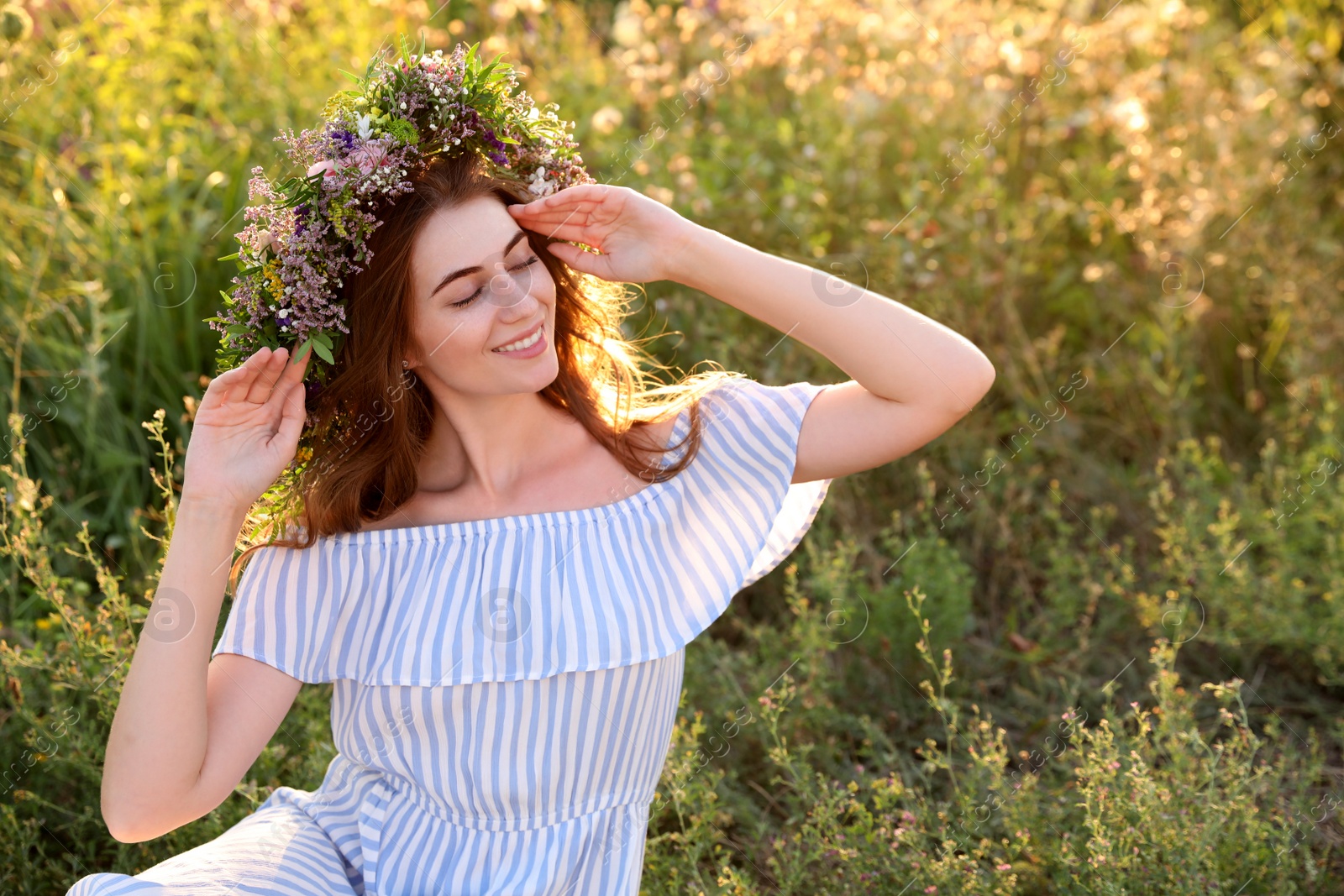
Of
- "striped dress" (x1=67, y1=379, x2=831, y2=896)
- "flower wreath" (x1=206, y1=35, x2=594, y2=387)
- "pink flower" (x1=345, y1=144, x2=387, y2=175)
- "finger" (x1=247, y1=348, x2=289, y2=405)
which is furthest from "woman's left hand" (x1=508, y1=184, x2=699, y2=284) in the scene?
"finger" (x1=247, y1=348, x2=289, y2=405)

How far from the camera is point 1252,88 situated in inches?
180

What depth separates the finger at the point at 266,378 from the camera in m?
1.95

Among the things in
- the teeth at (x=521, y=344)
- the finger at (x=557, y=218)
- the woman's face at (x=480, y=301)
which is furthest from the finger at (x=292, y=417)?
the finger at (x=557, y=218)

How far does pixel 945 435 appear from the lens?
12.3ft

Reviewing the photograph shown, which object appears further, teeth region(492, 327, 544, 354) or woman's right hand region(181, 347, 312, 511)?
teeth region(492, 327, 544, 354)

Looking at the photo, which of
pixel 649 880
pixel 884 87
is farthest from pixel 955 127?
pixel 649 880

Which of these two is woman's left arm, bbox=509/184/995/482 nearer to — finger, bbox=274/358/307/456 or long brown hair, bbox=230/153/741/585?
long brown hair, bbox=230/153/741/585

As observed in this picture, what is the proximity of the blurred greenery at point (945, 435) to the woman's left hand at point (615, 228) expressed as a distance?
34.5 inches

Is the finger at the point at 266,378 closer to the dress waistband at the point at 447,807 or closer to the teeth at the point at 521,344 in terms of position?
the teeth at the point at 521,344

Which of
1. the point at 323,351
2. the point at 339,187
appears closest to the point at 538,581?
→ the point at 323,351

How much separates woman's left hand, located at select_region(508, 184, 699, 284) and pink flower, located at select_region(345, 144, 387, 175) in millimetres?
246

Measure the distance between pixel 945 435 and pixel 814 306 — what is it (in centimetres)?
186

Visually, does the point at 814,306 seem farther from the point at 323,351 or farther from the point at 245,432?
the point at 245,432

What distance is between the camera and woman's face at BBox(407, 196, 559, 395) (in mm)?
2018
